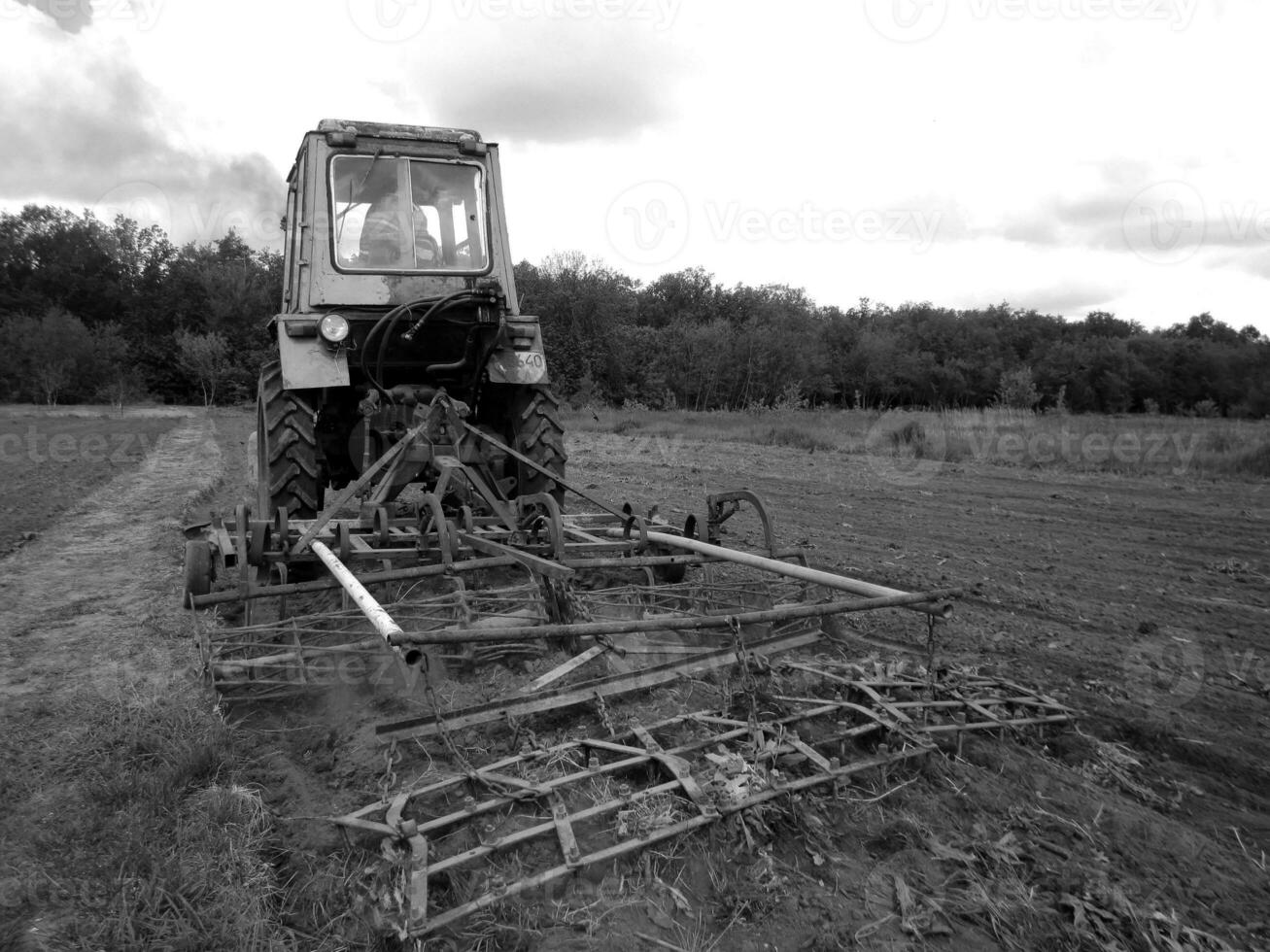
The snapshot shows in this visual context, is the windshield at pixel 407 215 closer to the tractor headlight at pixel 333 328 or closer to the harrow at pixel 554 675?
Answer: the tractor headlight at pixel 333 328

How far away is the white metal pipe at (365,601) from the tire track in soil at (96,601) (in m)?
0.87

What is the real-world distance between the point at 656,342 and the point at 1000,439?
22289 millimetres

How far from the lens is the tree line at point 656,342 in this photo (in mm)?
35000

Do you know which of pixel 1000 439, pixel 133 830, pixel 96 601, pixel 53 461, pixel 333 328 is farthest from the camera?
pixel 1000 439

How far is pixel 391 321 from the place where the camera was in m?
4.93

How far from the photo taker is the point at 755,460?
13.8m

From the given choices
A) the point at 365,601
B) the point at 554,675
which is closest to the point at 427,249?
the point at 365,601

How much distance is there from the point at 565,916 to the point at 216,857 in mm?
991

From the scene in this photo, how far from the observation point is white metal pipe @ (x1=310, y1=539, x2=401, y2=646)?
2.41 metres

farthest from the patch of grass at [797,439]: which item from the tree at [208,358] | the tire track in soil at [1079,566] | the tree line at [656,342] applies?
the tree at [208,358]

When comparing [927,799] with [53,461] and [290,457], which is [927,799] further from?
[53,461]

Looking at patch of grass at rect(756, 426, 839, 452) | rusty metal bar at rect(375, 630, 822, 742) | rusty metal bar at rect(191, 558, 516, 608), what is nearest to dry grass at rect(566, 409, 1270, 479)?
patch of grass at rect(756, 426, 839, 452)

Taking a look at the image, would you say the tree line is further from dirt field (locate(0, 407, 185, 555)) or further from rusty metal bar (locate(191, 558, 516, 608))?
rusty metal bar (locate(191, 558, 516, 608))

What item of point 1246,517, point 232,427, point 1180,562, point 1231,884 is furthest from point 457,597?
point 232,427
